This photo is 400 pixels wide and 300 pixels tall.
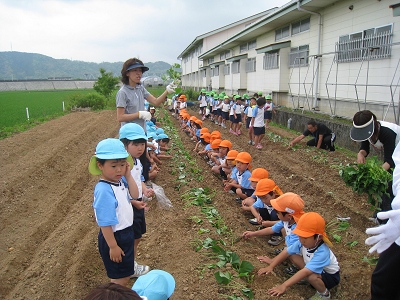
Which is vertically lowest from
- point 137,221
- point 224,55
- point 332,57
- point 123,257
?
point 123,257

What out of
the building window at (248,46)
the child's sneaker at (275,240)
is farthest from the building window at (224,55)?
the child's sneaker at (275,240)

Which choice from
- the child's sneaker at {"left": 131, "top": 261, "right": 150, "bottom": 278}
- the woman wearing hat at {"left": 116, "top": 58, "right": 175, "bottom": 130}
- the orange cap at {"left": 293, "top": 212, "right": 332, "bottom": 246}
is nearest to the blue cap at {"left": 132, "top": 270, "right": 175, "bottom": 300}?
the child's sneaker at {"left": 131, "top": 261, "right": 150, "bottom": 278}

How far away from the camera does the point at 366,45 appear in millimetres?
10594

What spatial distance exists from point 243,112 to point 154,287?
46.6 feet

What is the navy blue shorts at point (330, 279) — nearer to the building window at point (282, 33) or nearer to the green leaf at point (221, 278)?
the green leaf at point (221, 278)

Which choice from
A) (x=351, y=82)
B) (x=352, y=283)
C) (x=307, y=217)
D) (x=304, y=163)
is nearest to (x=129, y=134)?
(x=307, y=217)

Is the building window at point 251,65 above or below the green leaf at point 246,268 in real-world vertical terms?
above

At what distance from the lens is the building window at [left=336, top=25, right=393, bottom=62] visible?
9648 mm

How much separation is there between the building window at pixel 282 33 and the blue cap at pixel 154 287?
17.1 meters

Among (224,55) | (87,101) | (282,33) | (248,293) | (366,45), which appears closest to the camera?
(248,293)

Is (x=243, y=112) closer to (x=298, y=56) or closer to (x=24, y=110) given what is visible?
(x=298, y=56)

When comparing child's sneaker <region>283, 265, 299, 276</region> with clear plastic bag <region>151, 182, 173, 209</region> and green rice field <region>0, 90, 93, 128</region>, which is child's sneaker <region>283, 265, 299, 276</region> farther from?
green rice field <region>0, 90, 93, 128</region>

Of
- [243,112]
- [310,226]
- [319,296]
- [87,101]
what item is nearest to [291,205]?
[310,226]

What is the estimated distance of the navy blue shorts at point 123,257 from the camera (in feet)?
9.17
